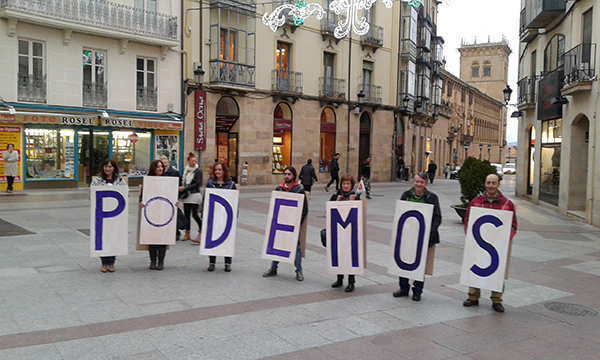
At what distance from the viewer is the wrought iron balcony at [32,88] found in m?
20.3

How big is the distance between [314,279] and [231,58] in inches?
809

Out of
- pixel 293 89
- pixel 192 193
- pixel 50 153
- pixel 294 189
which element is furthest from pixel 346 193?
pixel 293 89

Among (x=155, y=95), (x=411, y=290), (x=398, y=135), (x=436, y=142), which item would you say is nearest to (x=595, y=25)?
(x=411, y=290)

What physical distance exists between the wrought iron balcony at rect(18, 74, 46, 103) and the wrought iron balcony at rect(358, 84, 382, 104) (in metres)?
19.4

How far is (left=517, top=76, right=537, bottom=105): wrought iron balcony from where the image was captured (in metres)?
23.0

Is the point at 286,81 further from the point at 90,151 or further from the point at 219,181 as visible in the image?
the point at 219,181

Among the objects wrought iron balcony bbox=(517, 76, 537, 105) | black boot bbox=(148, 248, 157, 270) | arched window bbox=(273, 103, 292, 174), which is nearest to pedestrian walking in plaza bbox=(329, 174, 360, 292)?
black boot bbox=(148, 248, 157, 270)

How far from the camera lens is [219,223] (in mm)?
8133

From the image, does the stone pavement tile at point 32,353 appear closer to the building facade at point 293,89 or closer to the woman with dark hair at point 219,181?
the woman with dark hair at point 219,181

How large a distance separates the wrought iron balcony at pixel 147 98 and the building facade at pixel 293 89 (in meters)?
1.59

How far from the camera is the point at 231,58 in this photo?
26734mm

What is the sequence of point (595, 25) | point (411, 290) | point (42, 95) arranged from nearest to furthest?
1. point (411, 290)
2. point (595, 25)
3. point (42, 95)

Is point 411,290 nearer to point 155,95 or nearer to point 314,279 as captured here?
point 314,279

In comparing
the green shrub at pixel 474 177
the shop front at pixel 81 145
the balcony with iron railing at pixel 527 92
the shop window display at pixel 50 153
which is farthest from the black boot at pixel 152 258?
the balcony with iron railing at pixel 527 92
